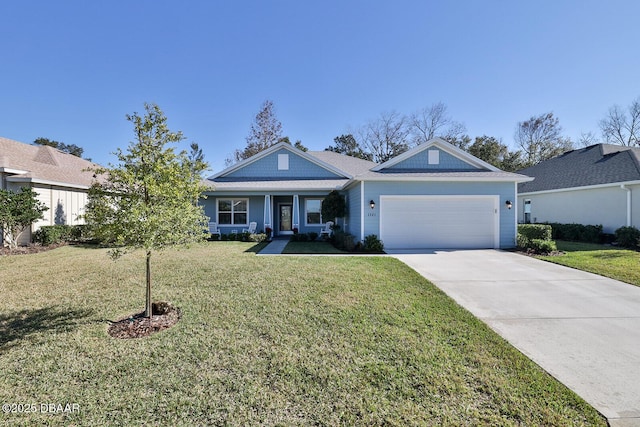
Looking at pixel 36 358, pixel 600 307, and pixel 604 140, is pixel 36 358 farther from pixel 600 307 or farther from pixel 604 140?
pixel 604 140

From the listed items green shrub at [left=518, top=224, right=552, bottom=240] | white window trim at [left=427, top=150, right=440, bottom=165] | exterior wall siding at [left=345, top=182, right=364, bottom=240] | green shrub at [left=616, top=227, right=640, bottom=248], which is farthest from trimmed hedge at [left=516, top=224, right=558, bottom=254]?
exterior wall siding at [left=345, top=182, right=364, bottom=240]

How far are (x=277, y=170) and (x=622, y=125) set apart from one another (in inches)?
1414

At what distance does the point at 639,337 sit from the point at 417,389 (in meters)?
3.65

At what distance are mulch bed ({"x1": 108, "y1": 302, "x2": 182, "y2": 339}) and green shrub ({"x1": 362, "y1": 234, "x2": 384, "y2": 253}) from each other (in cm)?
745

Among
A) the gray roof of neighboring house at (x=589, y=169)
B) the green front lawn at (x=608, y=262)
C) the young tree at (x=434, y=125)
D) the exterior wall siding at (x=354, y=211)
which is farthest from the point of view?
the young tree at (x=434, y=125)

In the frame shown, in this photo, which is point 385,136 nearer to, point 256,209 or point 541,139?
point 541,139

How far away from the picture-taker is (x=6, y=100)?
15312mm

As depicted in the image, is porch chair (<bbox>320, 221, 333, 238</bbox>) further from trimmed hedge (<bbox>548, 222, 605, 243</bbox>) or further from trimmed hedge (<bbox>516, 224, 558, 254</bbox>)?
trimmed hedge (<bbox>548, 222, 605, 243</bbox>)

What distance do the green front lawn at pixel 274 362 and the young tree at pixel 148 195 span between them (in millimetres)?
1462

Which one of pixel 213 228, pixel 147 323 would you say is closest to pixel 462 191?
pixel 147 323

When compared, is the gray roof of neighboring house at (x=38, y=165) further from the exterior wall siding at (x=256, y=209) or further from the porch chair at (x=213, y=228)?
the porch chair at (x=213, y=228)

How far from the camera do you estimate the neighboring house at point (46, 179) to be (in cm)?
1197

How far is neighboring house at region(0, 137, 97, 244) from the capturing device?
1197 cm

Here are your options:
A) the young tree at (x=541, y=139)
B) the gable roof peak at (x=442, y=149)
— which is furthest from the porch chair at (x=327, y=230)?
the young tree at (x=541, y=139)
